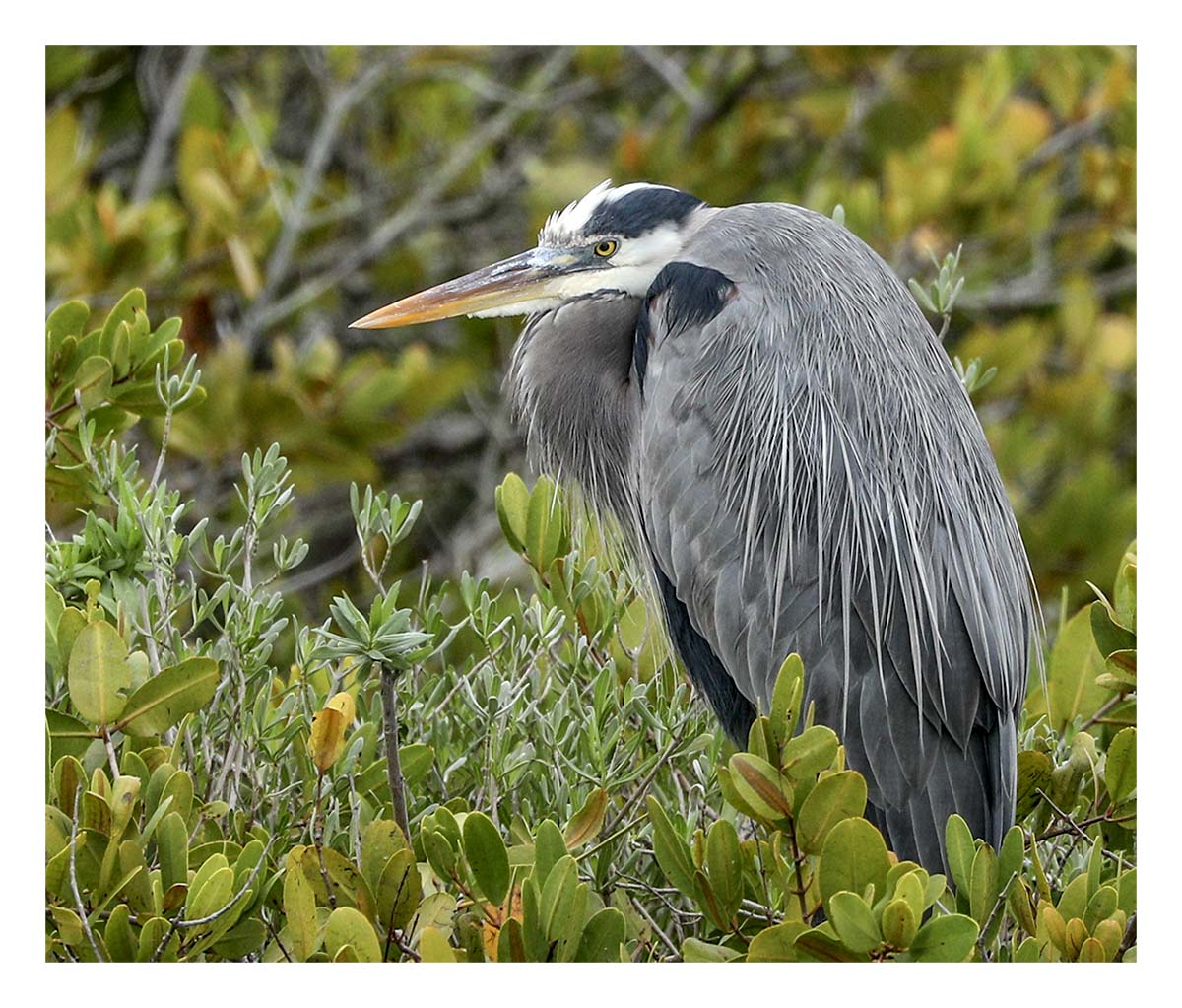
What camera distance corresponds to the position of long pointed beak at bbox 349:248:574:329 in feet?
7.02

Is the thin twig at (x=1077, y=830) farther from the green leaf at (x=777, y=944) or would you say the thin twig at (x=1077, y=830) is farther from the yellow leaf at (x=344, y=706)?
the yellow leaf at (x=344, y=706)

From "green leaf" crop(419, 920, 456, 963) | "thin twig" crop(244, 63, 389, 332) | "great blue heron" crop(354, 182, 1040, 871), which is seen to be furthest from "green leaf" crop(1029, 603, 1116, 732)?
"thin twig" crop(244, 63, 389, 332)

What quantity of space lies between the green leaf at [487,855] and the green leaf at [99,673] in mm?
425

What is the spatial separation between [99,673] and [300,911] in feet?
1.13

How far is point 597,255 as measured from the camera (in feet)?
7.19

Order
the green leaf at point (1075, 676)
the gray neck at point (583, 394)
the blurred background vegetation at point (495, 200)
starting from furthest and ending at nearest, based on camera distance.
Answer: the blurred background vegetation at point (495, 200), the gray neck at point (583, 394), the green leaf at point (1075, 676)

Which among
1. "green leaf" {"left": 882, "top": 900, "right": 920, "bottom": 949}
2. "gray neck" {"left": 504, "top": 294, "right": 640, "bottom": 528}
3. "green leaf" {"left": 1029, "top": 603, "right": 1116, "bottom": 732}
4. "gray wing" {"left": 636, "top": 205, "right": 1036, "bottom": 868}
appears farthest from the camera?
"gray neck" {"left": 504, "top": 294, "right": 640, "bottom": 528}

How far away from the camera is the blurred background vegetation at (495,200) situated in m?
2.61

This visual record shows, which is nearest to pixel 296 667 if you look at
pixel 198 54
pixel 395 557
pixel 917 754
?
pixel 917 754

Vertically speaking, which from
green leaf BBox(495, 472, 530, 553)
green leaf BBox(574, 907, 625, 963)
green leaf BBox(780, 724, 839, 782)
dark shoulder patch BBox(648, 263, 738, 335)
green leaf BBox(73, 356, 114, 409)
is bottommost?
green leaf BBox(574, 907, 625, 963)

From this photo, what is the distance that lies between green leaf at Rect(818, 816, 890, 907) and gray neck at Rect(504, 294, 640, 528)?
841 millimetres

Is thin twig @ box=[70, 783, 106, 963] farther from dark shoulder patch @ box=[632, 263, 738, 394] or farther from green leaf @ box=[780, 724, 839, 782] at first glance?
dark shoulder patch @ box=[632, 263, 738, 394]

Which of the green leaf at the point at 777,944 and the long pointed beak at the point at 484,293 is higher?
the long pointed beak at the point at 484,293

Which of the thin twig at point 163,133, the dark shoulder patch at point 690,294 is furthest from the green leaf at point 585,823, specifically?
the thin twig at point 163,133
